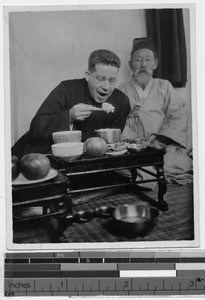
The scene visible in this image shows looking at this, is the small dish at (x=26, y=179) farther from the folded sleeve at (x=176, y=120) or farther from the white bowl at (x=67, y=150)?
the folded sleeve at (x=176, y=120)

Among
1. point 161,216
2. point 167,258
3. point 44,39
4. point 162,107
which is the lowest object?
point 167,258

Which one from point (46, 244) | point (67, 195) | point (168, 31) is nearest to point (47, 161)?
point (67, 195)

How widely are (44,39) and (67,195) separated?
378 millimetres

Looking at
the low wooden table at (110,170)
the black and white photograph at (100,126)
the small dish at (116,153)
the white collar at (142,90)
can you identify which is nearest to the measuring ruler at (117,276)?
the black and white photograph at (100,126)

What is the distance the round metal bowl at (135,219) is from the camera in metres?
0.94

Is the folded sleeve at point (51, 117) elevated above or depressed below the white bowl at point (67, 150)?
above

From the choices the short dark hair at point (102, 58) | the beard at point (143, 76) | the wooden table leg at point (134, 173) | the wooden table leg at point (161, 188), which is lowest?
the wooden table leg at point (161, 188)

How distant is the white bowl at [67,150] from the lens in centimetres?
94

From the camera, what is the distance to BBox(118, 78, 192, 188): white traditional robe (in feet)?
3.12

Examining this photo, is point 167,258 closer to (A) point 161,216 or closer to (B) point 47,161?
(A) point 161,216

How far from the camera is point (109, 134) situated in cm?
95

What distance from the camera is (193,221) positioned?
953mm

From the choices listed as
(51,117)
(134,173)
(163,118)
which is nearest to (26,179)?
(51,117)

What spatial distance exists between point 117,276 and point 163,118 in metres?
0.40
